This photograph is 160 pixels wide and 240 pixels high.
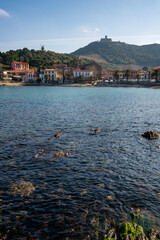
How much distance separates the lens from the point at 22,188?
10.1m

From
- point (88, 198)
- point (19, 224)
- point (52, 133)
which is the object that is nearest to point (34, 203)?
point (19, 224)

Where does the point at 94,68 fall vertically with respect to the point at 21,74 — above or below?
above

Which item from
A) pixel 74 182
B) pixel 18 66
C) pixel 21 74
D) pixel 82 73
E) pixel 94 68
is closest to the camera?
pixel 74 182

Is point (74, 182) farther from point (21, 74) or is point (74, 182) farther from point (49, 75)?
point (49, 75)

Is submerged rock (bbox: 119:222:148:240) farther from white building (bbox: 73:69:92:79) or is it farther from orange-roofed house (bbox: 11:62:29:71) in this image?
orange-roofed house (bbox: 11:62:29:71)

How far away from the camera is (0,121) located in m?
26.6

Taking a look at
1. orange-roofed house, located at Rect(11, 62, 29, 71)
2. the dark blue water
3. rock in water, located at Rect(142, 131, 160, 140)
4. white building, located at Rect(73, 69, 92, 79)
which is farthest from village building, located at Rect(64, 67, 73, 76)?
rock in water, located at Rect(142, 131, 160, 140)

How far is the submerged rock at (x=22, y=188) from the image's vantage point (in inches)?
383

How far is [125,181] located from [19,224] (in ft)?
20.5

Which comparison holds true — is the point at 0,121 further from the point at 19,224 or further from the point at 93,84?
the point at 93,84

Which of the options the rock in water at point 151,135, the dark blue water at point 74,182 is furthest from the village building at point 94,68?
the dark blue water at point 74,182

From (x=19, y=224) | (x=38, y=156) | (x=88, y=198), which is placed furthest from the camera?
(x=38, y=156)

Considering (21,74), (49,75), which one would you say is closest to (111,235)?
(21,74)

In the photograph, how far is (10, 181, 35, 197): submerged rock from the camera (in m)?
9.73
